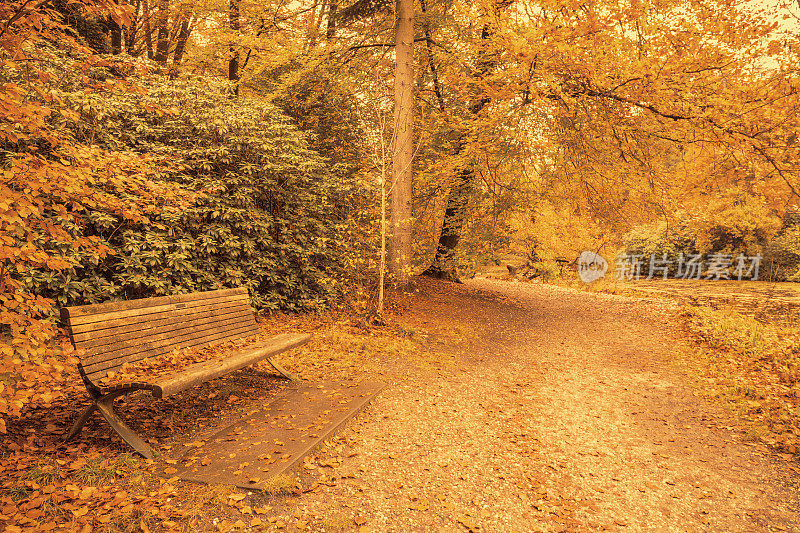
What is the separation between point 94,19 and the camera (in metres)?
10.0

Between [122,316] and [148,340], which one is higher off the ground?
[122,316]

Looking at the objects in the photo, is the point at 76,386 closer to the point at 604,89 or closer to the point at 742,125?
the point at 604,89

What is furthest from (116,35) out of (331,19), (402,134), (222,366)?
(222,366)

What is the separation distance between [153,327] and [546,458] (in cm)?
384

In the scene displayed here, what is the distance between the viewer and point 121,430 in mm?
3293

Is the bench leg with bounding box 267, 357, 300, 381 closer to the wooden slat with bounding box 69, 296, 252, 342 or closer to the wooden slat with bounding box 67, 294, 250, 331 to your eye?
the wooden slat with bounding box 69, 296, 252, 342

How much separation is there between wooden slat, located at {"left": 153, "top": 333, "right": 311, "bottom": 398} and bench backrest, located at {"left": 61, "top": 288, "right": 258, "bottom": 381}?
0.41 metres

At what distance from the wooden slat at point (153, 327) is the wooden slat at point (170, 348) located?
5.3 inches

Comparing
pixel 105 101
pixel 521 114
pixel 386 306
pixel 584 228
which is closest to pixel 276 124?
pixel 105 101

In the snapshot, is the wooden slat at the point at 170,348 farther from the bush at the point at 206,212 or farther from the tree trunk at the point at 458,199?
the tree trunk at the point at 458,199

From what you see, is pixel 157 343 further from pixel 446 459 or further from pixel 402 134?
pixel 402 134

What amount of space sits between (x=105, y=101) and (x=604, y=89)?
800cm

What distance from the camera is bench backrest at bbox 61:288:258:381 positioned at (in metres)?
3.22

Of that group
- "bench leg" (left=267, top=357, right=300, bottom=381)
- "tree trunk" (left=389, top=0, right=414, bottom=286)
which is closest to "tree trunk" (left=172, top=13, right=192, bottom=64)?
"tree trunk" (left=389, top=0, right=414, bottom=286)
